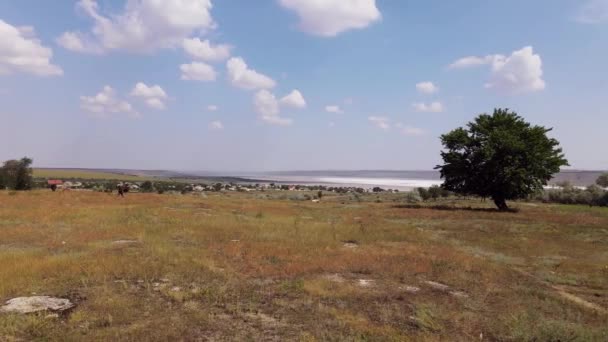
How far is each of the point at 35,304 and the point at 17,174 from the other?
69.9 m

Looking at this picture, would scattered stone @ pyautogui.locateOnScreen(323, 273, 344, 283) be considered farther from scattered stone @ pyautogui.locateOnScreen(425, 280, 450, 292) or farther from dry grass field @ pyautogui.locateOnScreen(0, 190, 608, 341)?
scattered stone @ pyautogui.locateOnScreen(425, 280, 450, 292)

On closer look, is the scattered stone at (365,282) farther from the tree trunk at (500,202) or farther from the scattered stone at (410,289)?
the tree trunk at (500,202)

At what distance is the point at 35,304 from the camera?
9.87 m

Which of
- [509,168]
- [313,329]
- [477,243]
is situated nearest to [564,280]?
[477,243]

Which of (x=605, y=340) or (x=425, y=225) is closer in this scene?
(x=605, y=340)

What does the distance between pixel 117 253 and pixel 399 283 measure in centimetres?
1080

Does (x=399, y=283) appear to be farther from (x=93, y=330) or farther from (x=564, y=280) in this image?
(x=93, y=330)

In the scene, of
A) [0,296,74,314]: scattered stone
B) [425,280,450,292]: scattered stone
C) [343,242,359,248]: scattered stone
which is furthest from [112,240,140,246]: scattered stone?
[425,280,450,292]: scattered stone

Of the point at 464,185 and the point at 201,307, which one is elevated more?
the point at 464,185

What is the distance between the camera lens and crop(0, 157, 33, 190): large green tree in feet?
213

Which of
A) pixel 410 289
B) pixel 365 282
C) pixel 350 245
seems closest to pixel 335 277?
pixel 365 282

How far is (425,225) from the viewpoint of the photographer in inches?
1266

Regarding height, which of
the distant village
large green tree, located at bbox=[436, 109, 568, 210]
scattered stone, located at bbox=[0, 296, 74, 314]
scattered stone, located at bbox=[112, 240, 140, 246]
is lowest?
the distant village

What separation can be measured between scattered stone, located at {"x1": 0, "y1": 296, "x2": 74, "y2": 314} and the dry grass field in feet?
1.16
